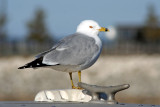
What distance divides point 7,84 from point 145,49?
17.6 m

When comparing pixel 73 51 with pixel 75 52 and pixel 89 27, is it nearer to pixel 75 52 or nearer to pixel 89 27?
pixel 75 52

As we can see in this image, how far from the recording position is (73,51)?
20.6 ft

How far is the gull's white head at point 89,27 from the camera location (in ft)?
21.3

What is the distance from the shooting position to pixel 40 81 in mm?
34906

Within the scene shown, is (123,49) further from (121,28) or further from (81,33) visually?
(81,33)

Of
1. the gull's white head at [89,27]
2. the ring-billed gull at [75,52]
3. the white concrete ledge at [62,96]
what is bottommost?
the white concrete ledge at [62,96]

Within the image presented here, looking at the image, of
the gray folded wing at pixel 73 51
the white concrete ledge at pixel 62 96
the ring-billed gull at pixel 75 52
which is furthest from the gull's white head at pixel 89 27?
the white concrete ledge at pixel 62 96

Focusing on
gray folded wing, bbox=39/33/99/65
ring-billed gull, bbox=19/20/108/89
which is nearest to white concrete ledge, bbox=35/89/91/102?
ring-billed gull, bbox=19/20/108/89

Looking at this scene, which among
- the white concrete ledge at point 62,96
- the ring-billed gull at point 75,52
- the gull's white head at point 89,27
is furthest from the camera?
the gull's white head at point 89,27

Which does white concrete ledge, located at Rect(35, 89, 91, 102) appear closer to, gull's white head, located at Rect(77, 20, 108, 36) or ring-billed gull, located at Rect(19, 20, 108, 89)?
ring-billed gull, located at Rect(19, 20, 108, 89)

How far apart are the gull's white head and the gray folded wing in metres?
0.12

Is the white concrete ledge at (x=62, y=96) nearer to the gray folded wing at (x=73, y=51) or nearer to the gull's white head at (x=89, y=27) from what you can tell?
the gray folded wing at (x=73, y=51)

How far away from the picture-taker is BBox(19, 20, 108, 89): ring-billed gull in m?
6.00

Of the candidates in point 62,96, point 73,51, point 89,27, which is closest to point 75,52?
point 73,51
